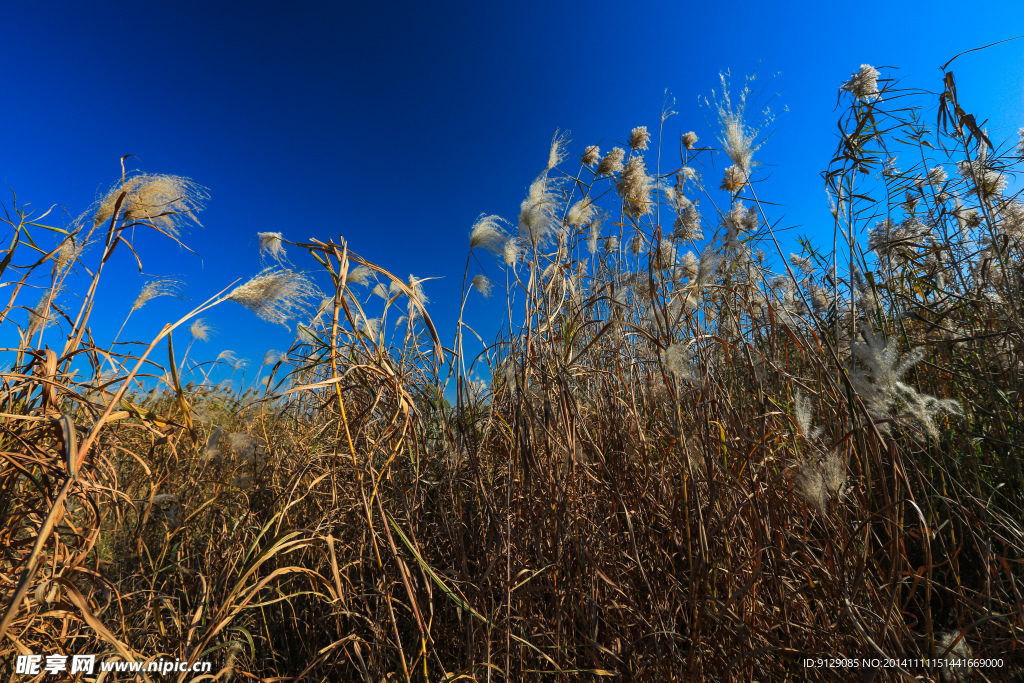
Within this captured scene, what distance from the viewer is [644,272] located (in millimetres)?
1964

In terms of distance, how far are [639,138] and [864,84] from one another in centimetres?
109

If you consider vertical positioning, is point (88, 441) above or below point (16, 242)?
below

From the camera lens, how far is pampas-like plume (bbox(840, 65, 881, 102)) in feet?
5.30

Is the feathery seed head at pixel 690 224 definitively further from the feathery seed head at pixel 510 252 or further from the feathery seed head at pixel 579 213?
the feathery seed head at pixel 510 252

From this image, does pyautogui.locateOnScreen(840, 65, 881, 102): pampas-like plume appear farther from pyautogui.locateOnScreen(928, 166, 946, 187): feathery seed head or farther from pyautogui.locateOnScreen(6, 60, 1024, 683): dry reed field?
pyautogui.locateOnScreen(928, 166, 946, 187): feathery seed head

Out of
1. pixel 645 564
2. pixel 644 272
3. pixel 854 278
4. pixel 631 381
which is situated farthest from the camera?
pixel 644 272

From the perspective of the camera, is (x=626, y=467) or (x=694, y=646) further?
(x=626, y=467)

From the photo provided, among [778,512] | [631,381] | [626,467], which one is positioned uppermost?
[631,381]

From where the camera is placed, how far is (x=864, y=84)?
162cm

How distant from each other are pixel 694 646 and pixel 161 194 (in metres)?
1.84

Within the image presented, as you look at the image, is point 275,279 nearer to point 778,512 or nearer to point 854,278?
point 778,512

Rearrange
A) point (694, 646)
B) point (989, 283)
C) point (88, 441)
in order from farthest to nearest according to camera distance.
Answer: point (989, 283)
point (694, 646)
point (88, 441)

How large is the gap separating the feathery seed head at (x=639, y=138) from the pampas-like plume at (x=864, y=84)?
3.32ft

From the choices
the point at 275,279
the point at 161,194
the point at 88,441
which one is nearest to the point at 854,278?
the point at 275,279
